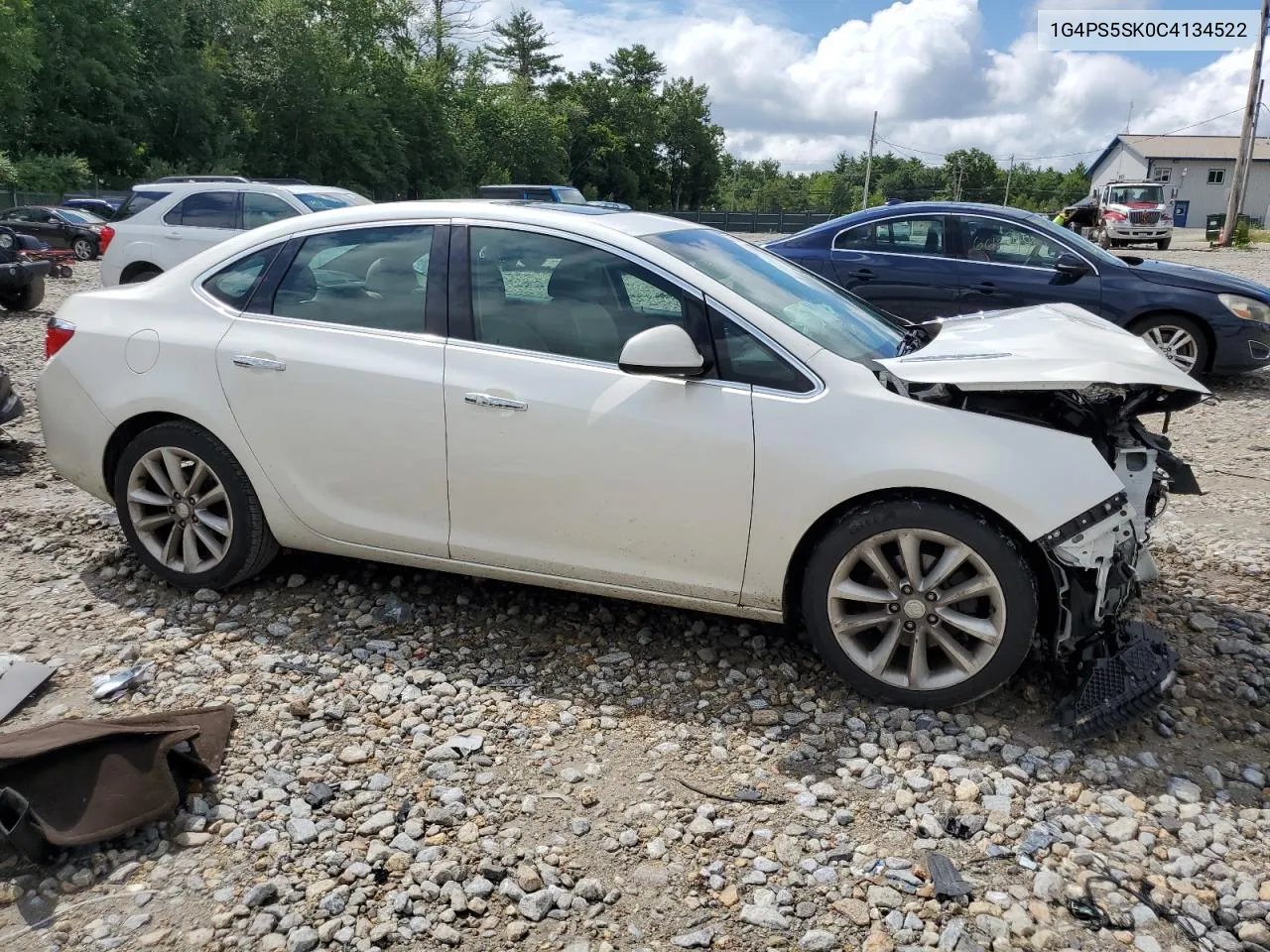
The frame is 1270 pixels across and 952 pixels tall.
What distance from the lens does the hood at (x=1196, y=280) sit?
8.82m

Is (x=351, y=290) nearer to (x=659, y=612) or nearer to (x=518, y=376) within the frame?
(x=518, y=376)

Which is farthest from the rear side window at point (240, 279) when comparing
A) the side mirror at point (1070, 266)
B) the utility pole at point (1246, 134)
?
the utility pole at point (1246, 134)

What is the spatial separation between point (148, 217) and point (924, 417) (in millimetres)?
11936

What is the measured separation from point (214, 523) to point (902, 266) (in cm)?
690

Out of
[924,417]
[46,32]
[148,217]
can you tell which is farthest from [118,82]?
[924,417]

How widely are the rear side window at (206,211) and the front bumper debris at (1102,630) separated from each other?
38.2ft

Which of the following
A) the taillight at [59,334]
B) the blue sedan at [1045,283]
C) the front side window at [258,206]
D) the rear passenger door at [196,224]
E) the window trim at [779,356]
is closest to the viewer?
the window trim at [779,356]

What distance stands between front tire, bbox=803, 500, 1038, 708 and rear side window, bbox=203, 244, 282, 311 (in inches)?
106

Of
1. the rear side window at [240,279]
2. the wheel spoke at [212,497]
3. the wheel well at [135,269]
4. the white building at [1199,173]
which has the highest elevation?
the white building at [1199,173]

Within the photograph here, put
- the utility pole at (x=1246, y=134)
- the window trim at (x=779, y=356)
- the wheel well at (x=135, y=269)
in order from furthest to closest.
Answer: the utility pole at (x=1246, y=134)
the wheel well at (x=135, y=269)
the window trim at (x=779, y=356)

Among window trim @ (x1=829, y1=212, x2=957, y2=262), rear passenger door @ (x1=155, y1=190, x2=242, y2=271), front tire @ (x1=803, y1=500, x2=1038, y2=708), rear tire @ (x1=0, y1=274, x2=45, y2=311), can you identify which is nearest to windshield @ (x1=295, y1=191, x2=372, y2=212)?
rear passenger door @ (x1=155, y1=190, x2=242, y2=271)

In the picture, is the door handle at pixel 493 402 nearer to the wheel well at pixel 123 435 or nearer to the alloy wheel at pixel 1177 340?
the wheel well at pixel 123 435

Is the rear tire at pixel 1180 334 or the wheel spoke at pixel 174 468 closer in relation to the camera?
the wheel spoke at pixel 174 468

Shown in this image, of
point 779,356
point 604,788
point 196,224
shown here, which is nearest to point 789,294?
point 779,356
